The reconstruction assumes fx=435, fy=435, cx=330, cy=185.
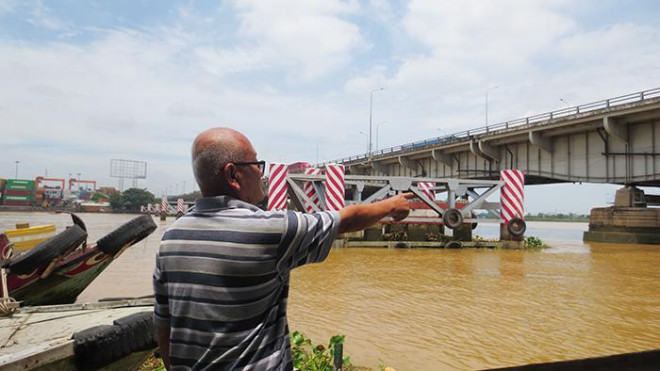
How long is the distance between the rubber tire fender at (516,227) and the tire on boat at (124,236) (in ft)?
38.8

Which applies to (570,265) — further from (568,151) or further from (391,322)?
(568,151)

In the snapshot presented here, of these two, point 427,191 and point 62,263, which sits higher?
point 427,191

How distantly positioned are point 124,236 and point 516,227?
12150 mm

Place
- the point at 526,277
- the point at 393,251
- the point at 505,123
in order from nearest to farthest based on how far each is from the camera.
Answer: the point at 526,277, the point at 393,251, the point at 505,123

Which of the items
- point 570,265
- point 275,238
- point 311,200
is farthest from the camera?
point 311,200

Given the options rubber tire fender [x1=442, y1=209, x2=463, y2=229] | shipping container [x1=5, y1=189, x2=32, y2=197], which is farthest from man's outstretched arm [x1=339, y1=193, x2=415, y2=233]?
shipping container [x1=5, y1=189, x2=32, y2=197]

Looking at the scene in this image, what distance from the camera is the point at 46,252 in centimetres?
390

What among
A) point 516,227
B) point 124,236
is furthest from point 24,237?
point 516,227

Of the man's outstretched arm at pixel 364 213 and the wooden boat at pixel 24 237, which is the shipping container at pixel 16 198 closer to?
the wooden boat at pixel 24 237

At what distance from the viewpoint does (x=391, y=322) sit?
468 centimetres

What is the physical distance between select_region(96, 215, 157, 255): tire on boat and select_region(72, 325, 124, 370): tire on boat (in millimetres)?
2213

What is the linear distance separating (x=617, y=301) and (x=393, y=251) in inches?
276

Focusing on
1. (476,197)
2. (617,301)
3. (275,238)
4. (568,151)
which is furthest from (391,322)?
(568,151)

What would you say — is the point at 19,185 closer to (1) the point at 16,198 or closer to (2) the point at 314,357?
(1) the point at 16,198
